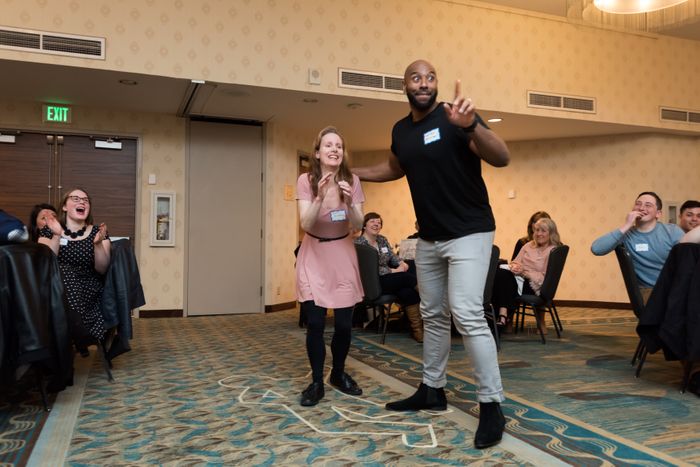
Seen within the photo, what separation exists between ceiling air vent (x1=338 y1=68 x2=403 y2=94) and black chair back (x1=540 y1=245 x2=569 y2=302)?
2705 mm

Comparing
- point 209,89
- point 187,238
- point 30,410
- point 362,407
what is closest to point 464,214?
point 362,407

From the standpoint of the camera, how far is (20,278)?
2.61 metres

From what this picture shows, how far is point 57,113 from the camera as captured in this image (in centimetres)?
678

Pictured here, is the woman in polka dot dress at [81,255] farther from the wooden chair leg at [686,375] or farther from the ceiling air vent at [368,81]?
the ceiling air vent at [368,81]

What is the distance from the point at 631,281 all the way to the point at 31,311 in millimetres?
3483

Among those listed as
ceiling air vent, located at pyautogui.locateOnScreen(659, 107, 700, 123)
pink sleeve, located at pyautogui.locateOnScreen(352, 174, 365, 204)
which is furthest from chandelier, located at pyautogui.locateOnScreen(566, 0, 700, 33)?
pink sleeve, located at pyautogui.locateOnScreen(352, 174, 365, 204)

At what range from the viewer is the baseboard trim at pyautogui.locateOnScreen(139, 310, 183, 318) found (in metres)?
7.00

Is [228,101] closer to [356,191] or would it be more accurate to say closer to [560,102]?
[356,191]

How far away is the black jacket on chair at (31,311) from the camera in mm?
2549

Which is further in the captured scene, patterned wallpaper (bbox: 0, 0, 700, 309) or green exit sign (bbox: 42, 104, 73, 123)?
green exit sign (bbox: 42, 104, 73, 123)

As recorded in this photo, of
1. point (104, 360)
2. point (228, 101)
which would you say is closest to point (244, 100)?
point (228, 101)

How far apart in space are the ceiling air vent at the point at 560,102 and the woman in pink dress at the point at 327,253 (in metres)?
5.09

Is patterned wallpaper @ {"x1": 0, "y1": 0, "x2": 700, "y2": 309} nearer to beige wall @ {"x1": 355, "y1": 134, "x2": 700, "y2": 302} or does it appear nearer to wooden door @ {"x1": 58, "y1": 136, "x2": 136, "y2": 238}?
beige wall @ {"x1": 355, "y1": 134, "x2": 700, "y2": 302}

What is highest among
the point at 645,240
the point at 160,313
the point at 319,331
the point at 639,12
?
the point at 639,12
